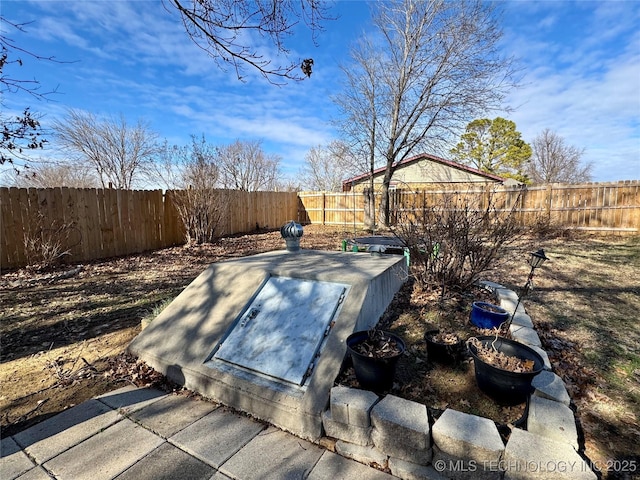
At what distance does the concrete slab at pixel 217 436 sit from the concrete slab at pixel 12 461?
2.53 feet

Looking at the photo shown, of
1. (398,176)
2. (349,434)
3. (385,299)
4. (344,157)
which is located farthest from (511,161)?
(349,434)

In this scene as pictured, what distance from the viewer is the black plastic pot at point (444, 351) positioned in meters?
2.27

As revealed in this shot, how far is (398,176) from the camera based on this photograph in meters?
17.5

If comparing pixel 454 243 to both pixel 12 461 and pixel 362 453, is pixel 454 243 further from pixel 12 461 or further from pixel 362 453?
pixel 12 461

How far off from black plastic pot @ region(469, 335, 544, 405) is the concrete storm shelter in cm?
90

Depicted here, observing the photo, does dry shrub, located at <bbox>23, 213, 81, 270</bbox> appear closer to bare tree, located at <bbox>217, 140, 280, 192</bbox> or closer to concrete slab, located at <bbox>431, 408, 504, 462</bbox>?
concrete slab, located at <bbox>431, 408, 504, 462</bbox>

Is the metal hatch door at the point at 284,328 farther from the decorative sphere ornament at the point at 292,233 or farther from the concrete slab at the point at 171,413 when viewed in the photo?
the decorative sphere ornament at the point at 292,233

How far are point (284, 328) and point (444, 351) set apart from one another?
1278 millimetres

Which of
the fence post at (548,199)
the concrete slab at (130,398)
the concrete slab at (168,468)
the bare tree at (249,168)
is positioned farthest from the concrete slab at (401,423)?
the bare tree at (249,168)

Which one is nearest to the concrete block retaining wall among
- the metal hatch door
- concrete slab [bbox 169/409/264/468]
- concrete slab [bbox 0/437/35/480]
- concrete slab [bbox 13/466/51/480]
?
the metal hatch door

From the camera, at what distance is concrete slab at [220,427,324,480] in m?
1.66

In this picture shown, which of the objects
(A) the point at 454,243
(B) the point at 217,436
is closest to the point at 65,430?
(B) the point at 217,436

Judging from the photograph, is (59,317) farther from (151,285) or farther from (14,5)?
(14,5)

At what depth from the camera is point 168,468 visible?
171cm
